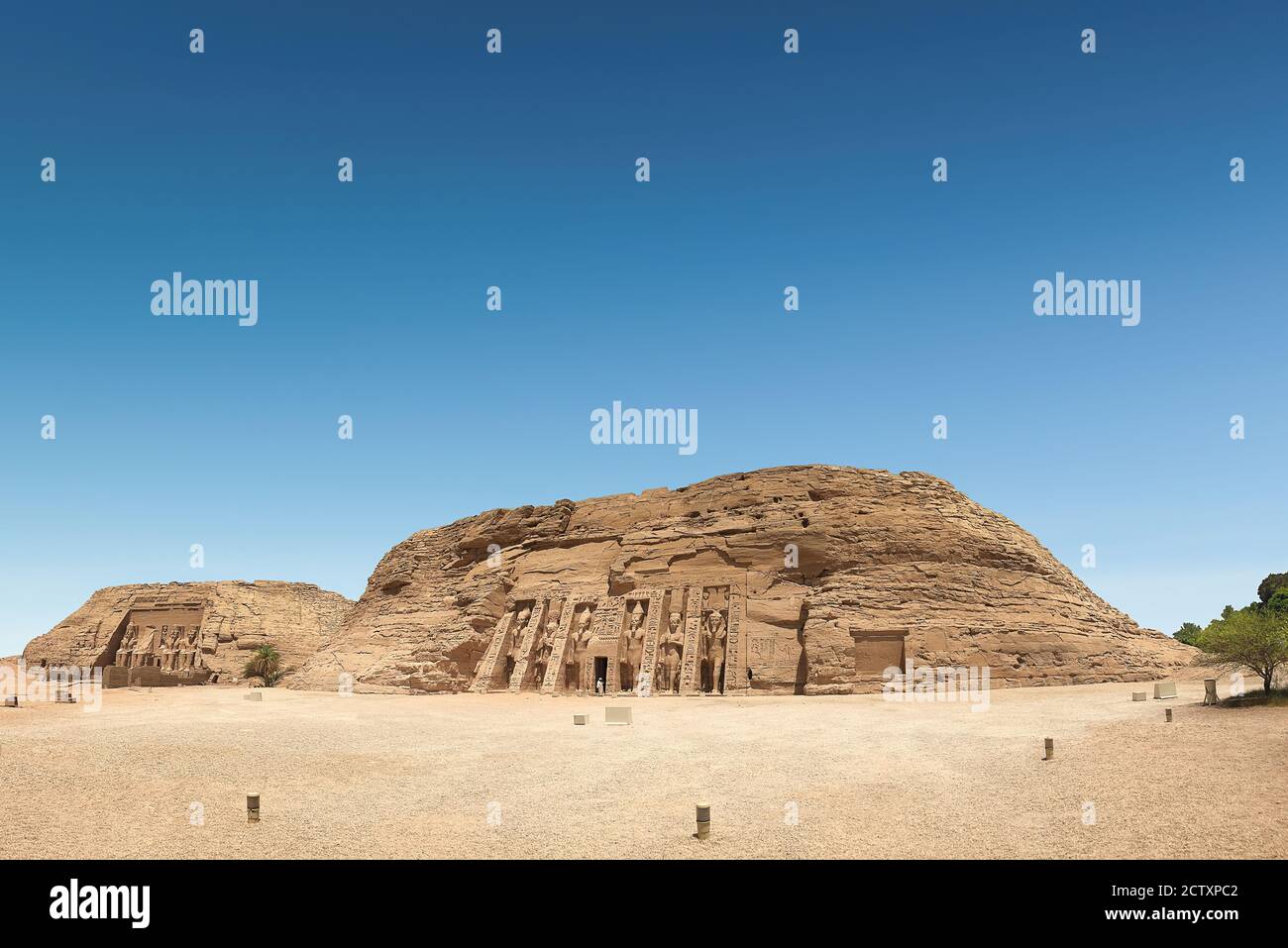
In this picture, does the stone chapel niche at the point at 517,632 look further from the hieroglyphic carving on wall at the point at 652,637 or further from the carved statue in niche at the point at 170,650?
the carved statue in niche at the point at 170,650

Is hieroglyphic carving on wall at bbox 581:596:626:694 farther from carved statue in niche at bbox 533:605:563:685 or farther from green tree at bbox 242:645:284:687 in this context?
green tree at bbox 242:645:284:687

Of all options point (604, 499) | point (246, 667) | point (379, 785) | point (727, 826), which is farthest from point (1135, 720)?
point (246, 667)

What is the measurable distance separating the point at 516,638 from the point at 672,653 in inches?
343

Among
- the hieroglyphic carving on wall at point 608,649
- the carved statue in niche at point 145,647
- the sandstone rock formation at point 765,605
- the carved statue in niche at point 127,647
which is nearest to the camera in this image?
the sandstone rock formation at point 765,605

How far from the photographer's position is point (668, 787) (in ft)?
47.3

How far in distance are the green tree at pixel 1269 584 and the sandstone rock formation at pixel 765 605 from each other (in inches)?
1247

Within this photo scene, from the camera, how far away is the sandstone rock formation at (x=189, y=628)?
197 ft

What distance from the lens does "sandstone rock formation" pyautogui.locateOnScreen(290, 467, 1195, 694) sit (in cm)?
3206

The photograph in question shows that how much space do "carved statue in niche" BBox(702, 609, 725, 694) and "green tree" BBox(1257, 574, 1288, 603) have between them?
4807cm

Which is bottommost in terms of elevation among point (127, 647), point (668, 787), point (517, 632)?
point (127, 647)

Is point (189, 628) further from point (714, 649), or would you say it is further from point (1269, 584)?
point (1269, 584)

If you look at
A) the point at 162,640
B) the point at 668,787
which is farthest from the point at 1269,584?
the point at 162,640

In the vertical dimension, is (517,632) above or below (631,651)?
above

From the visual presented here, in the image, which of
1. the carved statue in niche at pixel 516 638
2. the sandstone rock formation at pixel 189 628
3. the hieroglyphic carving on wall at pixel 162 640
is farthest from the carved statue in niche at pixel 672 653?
the hieroglyphic carving on wall at pixel 162 640
